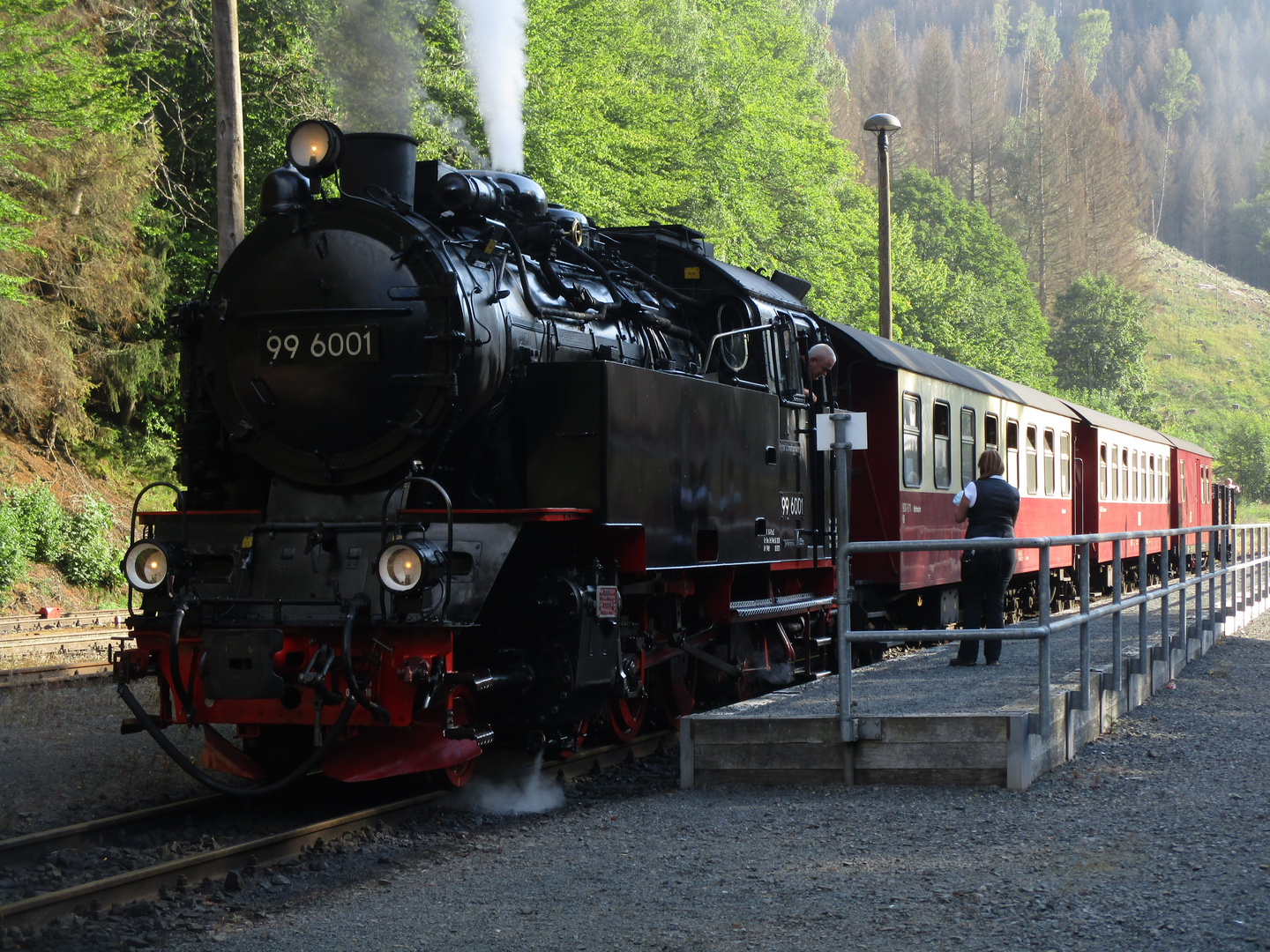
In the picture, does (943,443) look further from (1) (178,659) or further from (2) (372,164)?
(1) (178,659)

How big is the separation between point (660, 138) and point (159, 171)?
951cm

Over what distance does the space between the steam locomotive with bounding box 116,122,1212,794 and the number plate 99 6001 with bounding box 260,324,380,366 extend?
1 cm

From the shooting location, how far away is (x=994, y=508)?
8.43 m

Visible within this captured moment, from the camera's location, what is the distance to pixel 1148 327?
91.2 meters

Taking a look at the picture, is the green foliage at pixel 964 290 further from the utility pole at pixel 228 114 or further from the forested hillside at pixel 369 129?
the utility pole at pixel 228 114

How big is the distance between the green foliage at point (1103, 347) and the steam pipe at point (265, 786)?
2300 inches

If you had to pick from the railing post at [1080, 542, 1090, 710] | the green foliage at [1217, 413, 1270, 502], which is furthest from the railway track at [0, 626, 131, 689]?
the green foliage at [1217, 413, 1270, 502]

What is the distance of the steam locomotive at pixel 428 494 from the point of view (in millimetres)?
5637

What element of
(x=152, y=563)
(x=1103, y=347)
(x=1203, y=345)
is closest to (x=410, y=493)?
(x=152, y=563)

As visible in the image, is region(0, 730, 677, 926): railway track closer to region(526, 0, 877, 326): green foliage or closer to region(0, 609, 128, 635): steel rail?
region(0, 609, 128, 635): steel rail

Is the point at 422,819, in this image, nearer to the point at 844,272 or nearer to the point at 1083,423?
the point at 1083,423

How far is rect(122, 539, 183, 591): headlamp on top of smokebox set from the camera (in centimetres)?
600

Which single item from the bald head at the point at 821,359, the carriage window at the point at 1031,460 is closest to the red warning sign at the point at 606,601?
the bald head at the point at 821,359

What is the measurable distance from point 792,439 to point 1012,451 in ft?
22.8
